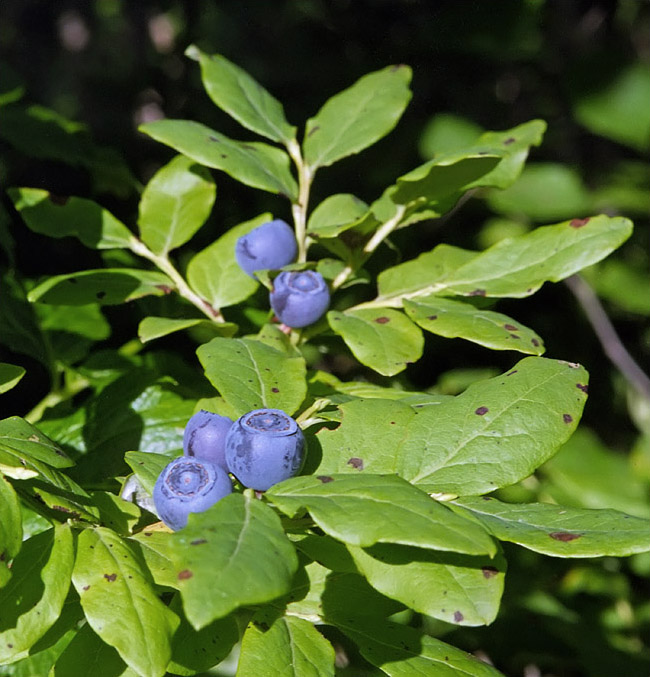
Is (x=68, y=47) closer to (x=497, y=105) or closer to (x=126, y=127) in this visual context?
(x=126, y=127)

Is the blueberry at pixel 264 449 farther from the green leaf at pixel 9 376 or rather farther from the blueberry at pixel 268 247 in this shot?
the blueberry at pixel 268 247

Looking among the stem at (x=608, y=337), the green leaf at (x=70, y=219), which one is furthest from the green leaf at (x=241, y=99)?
the stem at (x=608, y=337)

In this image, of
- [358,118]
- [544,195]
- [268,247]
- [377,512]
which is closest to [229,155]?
[268,247]

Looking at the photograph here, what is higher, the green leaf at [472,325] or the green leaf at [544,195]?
the green leaf at [472,325]

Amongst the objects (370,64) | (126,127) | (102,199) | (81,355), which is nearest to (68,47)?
(126,127)

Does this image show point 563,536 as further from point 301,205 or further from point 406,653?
point 301,205

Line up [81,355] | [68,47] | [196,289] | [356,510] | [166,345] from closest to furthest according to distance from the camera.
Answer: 1. [356,510]
2. [196,289]
3. [81,355]
4. [166,345]
5. [68,47]

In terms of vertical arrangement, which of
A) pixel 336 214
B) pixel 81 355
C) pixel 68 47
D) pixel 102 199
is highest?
pixel 336 214
